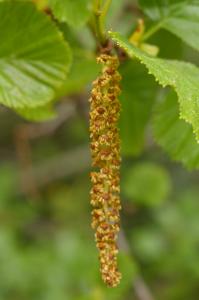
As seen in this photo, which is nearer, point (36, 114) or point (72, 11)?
point (72, 11)

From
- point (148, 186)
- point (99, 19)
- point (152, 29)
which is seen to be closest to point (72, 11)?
point (99, 19)

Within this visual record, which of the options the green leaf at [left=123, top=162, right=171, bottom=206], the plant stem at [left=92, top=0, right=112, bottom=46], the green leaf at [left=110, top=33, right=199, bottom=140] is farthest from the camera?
the green leaf at [left=123, top=162, right=171, bottom=206]

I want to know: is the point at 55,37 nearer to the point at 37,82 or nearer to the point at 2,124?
the point at 37,82

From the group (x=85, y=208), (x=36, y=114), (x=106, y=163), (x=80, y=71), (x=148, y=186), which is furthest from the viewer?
(x=85, y=208)

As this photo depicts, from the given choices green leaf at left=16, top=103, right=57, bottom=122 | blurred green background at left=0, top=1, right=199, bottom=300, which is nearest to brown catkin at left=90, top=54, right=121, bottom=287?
green leaf at left=16, top=103, right=57, bottom=122

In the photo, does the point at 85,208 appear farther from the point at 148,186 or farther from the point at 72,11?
the point at 72,11

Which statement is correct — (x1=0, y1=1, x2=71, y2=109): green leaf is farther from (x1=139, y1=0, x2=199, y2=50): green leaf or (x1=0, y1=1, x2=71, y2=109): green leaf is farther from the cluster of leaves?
(x1=139, y1=0, x2=199, y2=50): green leaf
